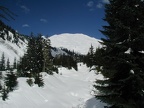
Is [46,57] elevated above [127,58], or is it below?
above

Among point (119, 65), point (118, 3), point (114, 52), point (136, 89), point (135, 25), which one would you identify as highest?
point (118, 3)

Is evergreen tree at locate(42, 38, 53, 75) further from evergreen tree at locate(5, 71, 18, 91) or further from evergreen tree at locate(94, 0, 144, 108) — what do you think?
evergreen tree at locate(94, 0, 144, 108)

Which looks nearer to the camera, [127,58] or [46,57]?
[127,58]

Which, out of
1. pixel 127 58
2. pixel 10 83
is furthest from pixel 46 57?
pixel 127 58

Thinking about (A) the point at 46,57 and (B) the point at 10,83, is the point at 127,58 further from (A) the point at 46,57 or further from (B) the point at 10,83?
(A) the point at 46,57

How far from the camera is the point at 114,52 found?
554 inches

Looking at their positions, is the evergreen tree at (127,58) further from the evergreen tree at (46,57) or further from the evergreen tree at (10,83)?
the evergreen tree at (46,57)

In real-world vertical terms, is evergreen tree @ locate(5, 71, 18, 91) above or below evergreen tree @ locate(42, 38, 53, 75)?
below

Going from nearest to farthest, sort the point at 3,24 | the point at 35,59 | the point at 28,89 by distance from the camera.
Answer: the point at 3,24, the point at 28,89, the point at 35,59

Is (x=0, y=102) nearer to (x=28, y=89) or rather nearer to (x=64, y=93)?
(x=28, y=89)

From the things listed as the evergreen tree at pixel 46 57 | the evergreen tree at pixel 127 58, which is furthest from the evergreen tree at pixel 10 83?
the evergreen tree at pixel 46 57

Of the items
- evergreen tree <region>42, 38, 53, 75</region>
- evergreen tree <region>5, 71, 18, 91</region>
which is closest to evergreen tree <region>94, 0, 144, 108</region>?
evergreen tree <region>5, 71, 18, 91</region>

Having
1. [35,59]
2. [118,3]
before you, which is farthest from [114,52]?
[35,59]

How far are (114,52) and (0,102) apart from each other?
14.0 metres
